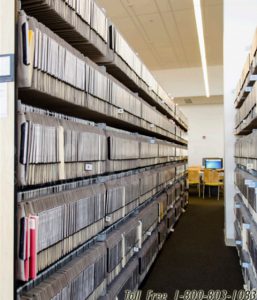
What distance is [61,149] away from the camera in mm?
1382

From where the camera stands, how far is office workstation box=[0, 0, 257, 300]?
1120 mm

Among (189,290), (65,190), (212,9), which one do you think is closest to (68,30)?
(65,190)

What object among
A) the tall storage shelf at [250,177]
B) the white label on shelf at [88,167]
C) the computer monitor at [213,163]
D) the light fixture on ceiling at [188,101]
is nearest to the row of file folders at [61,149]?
the white label on shelf at [88,167]

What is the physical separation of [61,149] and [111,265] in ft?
3.36

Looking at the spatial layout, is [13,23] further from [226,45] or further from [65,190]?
[226,45]

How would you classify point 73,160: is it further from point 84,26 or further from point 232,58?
point 232,58

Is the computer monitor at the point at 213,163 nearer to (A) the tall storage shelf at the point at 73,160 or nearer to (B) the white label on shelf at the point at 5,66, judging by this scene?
(A) the tall storage shelf at the point at 73,160

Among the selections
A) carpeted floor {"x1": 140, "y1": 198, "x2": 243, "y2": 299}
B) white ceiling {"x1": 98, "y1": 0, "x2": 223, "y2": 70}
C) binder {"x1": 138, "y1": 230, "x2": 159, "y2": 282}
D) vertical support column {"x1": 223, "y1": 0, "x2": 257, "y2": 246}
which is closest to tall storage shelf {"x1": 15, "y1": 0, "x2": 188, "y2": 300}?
binder {"x1": 138, "y1": 230, "x2": 159, "y2": 282}

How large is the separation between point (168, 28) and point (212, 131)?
5.17m

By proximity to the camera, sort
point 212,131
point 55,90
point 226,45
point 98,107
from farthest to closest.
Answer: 1. point 212,131
2. point 226,45
3. point 98,107
4. point 55,90

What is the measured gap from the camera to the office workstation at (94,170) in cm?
112

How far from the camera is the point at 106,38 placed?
1.98 m

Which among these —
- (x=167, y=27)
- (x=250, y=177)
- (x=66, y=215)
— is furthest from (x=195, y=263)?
(x=167, y=27)

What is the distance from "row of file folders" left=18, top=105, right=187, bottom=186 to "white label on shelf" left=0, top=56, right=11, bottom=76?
0.48 feet
